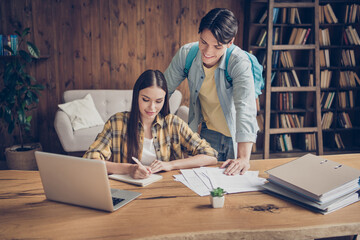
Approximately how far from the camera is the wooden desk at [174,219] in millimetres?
917

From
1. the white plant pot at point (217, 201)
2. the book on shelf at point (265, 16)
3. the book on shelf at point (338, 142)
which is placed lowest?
the book on shelf at point (338, 142)

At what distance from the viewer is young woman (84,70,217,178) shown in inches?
61.0

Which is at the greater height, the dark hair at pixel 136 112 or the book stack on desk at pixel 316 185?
the dark hair at pixel 136 112

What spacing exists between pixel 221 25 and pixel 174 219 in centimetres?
95

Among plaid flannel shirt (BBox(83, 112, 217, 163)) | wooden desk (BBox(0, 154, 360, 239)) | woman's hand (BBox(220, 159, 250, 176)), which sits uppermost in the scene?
plaid flannel shirt (BBox(83, 112, 217, 163))

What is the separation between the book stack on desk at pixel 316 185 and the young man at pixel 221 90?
0.23m

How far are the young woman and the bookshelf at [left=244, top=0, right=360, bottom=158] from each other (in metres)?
2.60

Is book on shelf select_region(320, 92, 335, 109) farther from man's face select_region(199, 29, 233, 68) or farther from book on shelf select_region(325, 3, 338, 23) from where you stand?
man's face select_region(199, 29, 233, 68)

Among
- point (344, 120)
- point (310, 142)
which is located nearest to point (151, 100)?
point (310, 142)

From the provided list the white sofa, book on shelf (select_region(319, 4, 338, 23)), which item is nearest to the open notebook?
the white sofa

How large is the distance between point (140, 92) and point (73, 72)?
272 cm

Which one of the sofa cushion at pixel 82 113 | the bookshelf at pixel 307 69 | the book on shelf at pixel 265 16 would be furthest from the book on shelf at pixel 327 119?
the sofa cushion at pixel 82 113

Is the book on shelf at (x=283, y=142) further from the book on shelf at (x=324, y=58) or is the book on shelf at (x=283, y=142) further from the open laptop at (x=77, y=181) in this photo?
the open laptop at (x=77, y=181)

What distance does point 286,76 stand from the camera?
13.5 feet
